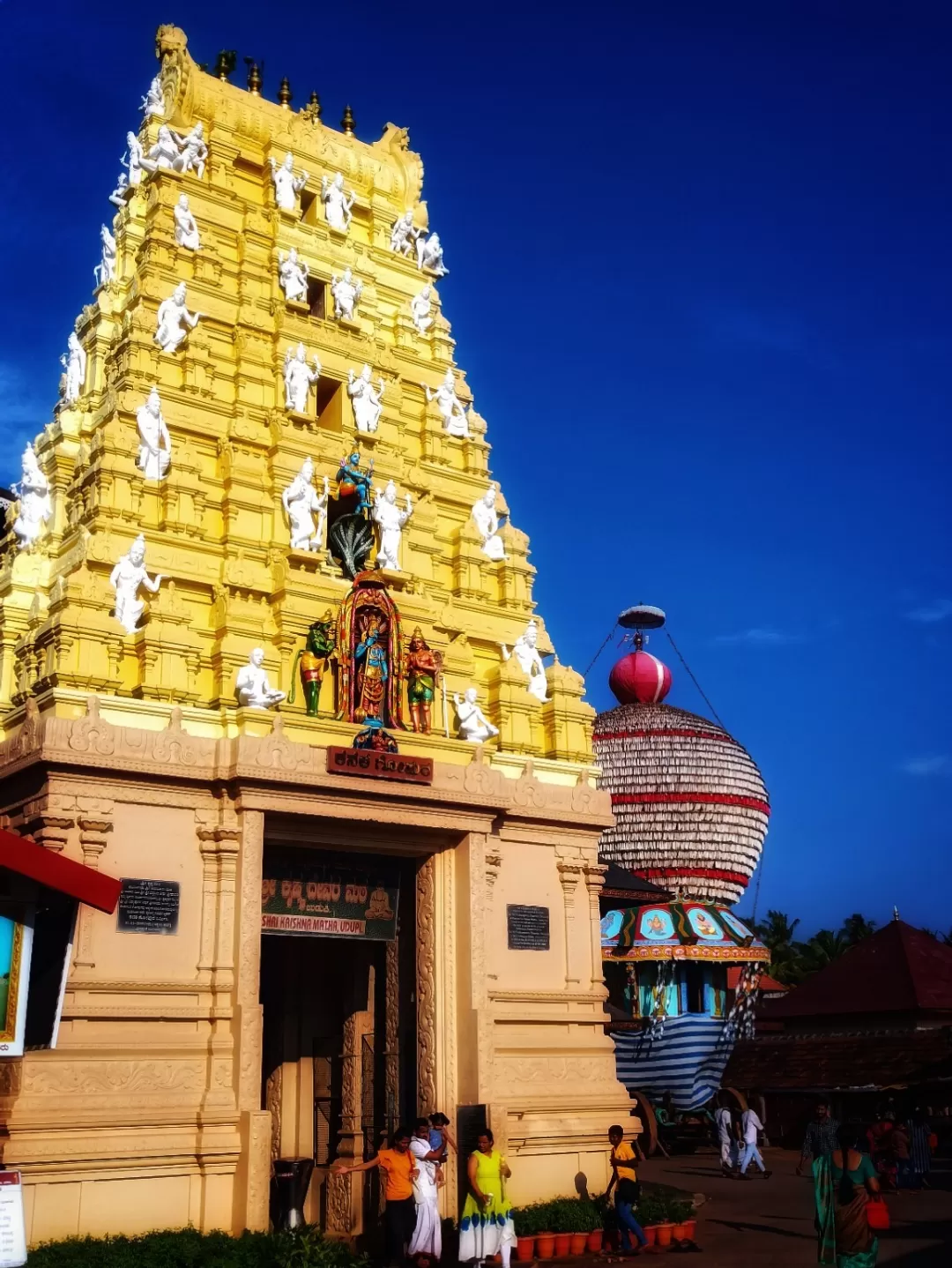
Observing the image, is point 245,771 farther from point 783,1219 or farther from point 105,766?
point 783,1219

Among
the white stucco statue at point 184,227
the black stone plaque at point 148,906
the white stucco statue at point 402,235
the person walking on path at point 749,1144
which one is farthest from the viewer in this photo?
the person walking on path at point 749,1144

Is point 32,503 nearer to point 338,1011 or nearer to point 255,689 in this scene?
point 255,689

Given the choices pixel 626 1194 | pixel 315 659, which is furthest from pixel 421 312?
pixel 626 1194

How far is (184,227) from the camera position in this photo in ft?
75.3

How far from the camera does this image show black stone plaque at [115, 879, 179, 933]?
17094 mm

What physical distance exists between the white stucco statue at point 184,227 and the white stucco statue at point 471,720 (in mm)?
9526

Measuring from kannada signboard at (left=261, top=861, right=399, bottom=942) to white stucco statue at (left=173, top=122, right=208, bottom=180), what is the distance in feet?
43.3

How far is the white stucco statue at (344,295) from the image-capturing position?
24328mm

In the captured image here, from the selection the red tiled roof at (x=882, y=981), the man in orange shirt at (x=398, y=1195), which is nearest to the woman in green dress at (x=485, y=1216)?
the man in orange shirt at (x=398, y=1195)

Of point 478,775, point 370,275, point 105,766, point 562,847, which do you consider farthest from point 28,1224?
point 370,275

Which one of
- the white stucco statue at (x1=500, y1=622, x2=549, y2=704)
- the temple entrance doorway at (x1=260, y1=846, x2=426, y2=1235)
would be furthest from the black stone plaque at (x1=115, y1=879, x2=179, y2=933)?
the white stucco statue at (x1=500, y1=622, x2=549, y2=704)

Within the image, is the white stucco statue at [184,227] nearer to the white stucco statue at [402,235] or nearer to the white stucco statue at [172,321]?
the white stucco statue at [172,321]

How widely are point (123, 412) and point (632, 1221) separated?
14.3 m

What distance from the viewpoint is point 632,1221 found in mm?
17266
